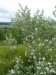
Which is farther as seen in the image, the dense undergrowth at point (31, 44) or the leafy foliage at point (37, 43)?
the dense undergrowth at point (31, 44)

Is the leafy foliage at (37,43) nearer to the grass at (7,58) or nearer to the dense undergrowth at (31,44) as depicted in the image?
the dense undergrowth at (31,44)

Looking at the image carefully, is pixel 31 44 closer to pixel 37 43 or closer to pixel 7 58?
pixel 37 43

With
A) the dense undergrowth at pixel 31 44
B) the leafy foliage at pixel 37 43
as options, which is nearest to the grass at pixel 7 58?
the dense undergrowth at pixel 31 44

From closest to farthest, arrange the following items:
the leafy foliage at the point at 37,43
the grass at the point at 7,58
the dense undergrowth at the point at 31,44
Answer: the leafy foliage at the point at 37,43 < the dense undergrowth at the point at 31,44 < the grass at the point at 7,58

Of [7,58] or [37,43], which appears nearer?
[37,43]

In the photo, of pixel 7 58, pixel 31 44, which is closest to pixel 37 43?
pixel 31 44

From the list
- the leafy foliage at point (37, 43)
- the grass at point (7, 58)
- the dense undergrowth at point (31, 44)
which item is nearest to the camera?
the leafy foliage at point (37, 43)

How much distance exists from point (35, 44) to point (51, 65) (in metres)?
1.05

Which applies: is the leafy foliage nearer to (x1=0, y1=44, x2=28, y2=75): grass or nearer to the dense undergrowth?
the dense undergrowth

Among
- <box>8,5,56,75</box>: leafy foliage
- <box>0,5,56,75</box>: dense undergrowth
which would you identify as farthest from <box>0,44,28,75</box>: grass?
<box>8,5,56,75</box>: leafy foliage

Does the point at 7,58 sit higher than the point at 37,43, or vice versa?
the point at 37,43

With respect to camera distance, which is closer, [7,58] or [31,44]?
[31,44]

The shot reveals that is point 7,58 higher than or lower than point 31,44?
lower

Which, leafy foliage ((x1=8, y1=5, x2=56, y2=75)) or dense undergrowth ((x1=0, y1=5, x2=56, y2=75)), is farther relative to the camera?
dense undergrowth ((x1=0, y1=5, x2=56, y2=75))
